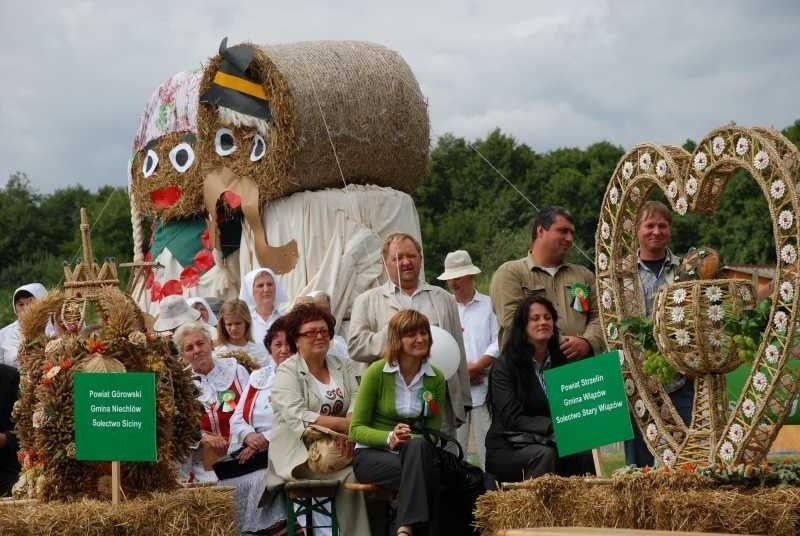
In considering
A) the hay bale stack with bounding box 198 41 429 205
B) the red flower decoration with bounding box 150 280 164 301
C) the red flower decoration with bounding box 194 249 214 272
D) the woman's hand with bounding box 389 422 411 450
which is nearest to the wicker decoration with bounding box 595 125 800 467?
the woman's hand with bounding box 389 422 411 450

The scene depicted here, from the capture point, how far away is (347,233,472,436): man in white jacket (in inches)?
347

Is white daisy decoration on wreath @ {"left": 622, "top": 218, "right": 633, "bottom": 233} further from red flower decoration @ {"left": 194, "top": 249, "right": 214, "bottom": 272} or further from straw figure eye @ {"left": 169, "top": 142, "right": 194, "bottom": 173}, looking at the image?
straw figure eye @ {"left": 169, "top": 142, "right": 194, "bottom": 173}

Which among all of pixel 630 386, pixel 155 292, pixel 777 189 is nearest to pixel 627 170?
pixel 630 386

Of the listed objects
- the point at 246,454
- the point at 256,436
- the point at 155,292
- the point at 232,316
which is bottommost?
the point at 246,454

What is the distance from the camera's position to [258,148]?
14.4 m

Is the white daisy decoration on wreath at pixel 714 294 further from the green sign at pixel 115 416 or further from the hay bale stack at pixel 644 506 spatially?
the green sign at pixel 115 416

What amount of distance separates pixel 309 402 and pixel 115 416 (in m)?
1.46

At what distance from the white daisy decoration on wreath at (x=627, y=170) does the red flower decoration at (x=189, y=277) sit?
25.4 feet

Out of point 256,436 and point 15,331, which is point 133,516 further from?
point 15,331

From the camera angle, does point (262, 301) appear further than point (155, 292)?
No

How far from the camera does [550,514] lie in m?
7.37

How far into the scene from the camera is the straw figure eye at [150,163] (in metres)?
16.0

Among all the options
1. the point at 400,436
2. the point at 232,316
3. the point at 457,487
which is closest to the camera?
the point at 400,436

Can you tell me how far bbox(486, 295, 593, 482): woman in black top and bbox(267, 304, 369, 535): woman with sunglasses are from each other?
85cm
